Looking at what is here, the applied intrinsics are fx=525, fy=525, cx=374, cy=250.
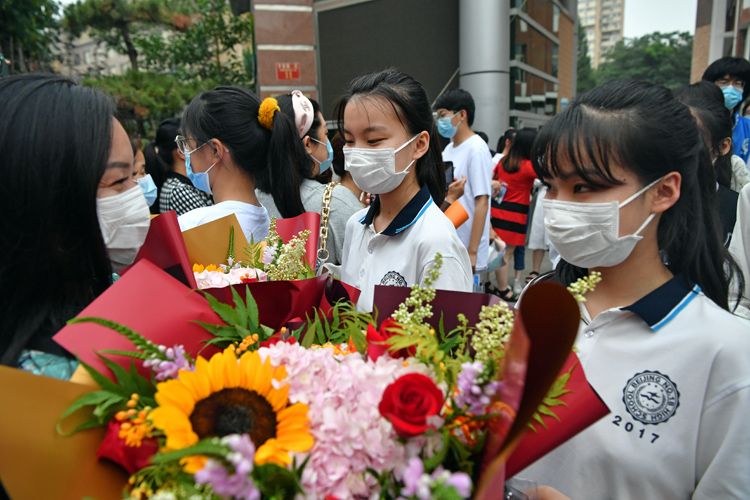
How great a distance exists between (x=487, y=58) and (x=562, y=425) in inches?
372

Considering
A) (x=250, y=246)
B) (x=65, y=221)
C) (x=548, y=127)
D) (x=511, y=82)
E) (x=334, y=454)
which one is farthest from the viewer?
(x=511, y=82)

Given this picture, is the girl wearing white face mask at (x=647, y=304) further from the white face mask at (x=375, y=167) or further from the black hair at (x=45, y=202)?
the black hair at (x=45, y=202)

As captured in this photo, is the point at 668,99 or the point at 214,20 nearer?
the point at 668,99

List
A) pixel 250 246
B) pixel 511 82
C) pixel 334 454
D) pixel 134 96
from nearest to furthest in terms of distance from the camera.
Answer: pixel 334 454 → pixel 250 246 → pixel 511 82 → pixel 134 96

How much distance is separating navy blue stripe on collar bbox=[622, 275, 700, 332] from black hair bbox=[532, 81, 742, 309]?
0.09 metres

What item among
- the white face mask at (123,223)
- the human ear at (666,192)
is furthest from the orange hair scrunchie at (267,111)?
the human ear at (666,192)

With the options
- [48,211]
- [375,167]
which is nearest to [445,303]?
[48,211]

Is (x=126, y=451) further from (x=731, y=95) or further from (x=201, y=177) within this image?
(x=731, y=95)

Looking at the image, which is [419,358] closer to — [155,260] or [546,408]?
[546,408]

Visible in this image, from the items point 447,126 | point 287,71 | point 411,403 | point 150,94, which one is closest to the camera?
point 411,403

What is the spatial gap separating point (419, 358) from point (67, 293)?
0.86 meters

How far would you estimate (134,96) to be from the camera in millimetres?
18625

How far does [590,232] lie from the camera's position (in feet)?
4.67

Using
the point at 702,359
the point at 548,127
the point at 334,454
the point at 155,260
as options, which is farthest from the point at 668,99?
the point at 155,260
